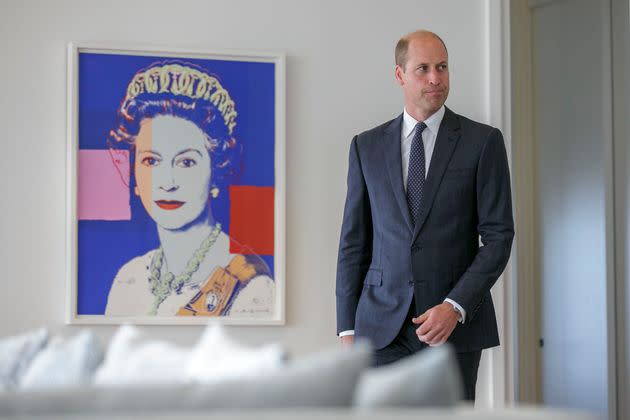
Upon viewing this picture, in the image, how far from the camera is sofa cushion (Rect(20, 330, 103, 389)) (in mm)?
1644

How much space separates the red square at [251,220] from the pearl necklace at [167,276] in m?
0.11

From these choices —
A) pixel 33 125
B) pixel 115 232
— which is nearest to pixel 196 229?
pixel 115 232

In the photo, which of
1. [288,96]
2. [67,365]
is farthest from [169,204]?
[67,365]

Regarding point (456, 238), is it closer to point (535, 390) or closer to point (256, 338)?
point (256, 338)

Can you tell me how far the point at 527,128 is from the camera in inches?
198

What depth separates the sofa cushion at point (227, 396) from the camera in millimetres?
1391

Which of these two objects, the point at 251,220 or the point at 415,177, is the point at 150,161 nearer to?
the point at 251,220

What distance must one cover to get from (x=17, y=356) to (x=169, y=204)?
6.12ft

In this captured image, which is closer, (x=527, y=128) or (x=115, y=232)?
(x=115, y=232)

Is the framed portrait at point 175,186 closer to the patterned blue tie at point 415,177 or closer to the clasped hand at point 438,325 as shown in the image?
the patterned blue tie at point 415,177

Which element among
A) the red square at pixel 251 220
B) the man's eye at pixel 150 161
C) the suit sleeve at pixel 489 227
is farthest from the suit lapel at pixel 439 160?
the man's eye at pixel 150 161

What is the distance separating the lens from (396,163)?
3.27m

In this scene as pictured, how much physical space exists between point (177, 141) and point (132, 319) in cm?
66

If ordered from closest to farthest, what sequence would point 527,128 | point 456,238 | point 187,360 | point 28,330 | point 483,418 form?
point 483,418, point 187,360, point 456,238, point 28,330, point 527,128
